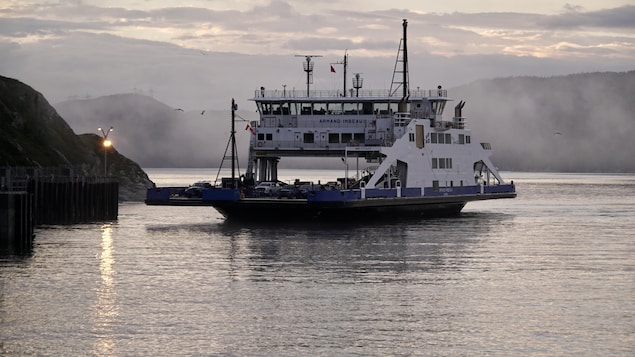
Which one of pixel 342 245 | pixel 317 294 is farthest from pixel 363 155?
pixel 317 294

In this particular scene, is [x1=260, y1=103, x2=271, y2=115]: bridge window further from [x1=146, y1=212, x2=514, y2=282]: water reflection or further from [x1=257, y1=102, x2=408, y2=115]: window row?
[x1=146, y1=212, x2=514, y2=282]: water reflection

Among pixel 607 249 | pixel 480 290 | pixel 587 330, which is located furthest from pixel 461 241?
pixel 587 330

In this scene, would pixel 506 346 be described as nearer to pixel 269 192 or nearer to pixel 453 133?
pixel 269 192

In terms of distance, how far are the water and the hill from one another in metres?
41.8

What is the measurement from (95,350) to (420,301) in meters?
12.4

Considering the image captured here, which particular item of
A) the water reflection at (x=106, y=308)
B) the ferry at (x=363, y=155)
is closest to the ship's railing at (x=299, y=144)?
the ferry at (x=363, y=155)

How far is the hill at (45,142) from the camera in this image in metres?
102

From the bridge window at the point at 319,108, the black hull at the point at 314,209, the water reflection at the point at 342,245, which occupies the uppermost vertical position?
the bridge window at the point at 319,108

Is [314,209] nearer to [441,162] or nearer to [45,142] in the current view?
[441,162]

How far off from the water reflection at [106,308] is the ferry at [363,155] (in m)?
17.1

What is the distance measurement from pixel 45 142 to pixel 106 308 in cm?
8201

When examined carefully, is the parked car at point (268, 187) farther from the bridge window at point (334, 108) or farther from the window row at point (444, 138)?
the window row at point (444, 138)

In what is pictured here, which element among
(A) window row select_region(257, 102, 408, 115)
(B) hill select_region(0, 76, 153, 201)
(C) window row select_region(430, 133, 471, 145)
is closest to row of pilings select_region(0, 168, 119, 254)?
(A) window row select_region(257, 102, 408, 115)

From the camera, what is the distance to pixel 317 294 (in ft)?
118
